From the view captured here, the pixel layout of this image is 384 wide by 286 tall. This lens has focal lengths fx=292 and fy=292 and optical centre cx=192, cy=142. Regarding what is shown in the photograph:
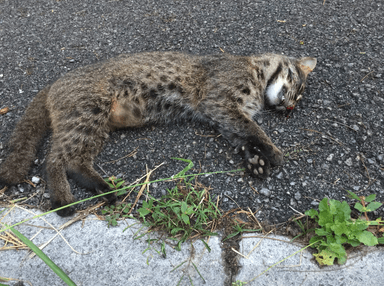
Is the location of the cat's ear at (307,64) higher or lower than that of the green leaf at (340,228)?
higher

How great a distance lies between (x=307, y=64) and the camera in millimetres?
3787

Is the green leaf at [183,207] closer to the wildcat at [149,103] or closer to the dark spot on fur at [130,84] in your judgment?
the wildcat at [149,103]

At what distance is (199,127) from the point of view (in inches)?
135

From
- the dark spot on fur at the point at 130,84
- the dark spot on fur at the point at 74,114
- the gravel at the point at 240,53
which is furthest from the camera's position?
the dark spot on fur at the point at 130,84

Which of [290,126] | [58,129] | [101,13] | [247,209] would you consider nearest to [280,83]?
[290,126]

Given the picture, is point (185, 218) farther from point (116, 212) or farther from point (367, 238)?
point (367, 238)

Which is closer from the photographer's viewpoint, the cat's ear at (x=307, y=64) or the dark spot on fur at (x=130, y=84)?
the dark spot on fur at (x=130, y=84)

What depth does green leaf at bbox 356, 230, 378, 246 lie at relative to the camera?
2.06m

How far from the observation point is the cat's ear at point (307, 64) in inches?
148

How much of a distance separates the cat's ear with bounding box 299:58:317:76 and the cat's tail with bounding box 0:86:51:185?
319cm

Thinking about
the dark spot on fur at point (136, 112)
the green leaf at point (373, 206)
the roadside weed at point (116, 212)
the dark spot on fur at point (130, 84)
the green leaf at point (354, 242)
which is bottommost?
the roadside weed at point (116, 212)

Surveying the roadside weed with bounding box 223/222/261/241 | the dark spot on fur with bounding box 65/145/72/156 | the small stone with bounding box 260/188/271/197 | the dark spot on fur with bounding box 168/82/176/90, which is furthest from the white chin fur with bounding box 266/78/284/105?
the dark spot on fur with bounding box 65/145/72/156

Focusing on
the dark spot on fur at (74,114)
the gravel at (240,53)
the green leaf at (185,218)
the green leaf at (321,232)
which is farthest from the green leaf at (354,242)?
the dark spot on fur at (74,114)

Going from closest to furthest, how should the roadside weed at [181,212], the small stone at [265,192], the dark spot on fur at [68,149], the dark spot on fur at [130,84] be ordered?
the roadside weed at [181,212] < the small stone at [265,192] < the dark spot on fur at [68,149] < the dark spot on fur at [130,84]
